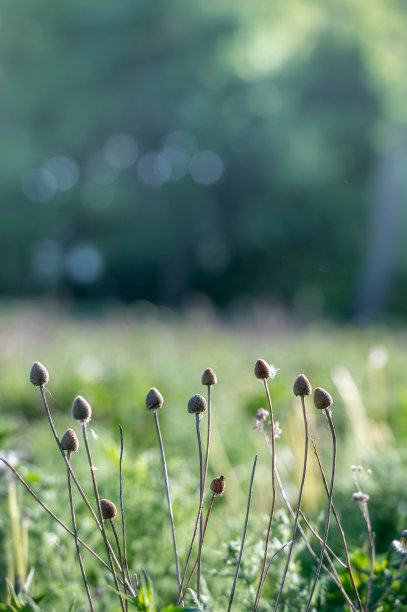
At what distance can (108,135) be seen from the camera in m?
19.8

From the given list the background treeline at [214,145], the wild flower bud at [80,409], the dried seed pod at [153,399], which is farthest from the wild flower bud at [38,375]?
the background treeline at [214,145]

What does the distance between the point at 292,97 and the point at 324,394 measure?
1809 centimetres

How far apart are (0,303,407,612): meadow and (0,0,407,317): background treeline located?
422 inches

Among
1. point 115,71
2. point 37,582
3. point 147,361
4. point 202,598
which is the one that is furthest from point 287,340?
point 115,71

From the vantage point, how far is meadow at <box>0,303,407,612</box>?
1710mm

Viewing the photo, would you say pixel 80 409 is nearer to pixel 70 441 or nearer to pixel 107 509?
pixel 70 441

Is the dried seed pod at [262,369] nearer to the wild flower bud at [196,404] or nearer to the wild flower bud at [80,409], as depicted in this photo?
the wild flower bud at [196,404]

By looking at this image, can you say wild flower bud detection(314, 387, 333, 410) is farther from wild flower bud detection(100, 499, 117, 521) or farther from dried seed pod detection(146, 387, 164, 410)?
wild flower bud detection(100, 499, 117, 521)

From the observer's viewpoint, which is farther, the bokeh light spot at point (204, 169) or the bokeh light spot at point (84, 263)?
the bokeh light spot at point (84, 263)

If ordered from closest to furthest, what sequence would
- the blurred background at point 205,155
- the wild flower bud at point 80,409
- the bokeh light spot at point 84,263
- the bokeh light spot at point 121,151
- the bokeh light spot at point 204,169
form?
the wild flower bud at point 80,409, the blurred background at point 205,155, the bokeh light spot at point 204,169, the bokeh light spot at point 121,151, the bokeh light spot at point 84,263

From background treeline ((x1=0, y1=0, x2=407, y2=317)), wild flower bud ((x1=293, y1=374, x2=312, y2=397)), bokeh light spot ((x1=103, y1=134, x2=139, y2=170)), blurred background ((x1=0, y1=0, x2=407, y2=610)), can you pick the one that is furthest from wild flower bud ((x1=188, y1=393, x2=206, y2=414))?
bokeh light spot ((x1=103, y1=134, x2=139, y2=170))

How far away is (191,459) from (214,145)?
1623 centimetres

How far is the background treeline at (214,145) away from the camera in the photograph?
1789cm

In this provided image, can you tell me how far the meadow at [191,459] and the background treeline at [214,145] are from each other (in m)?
10.7
